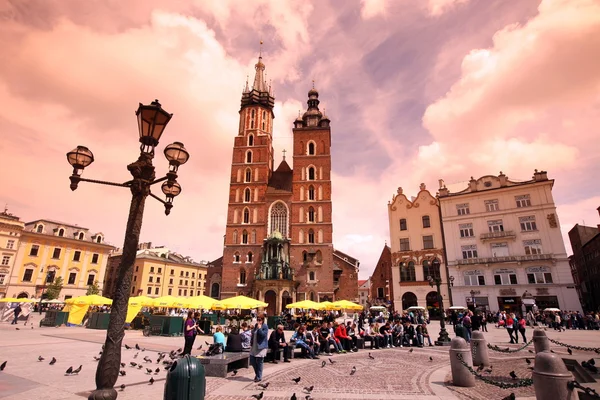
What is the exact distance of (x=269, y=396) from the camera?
283 inches

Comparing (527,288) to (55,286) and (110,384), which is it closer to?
(110,384)

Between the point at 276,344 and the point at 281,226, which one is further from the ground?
the point at 281,226

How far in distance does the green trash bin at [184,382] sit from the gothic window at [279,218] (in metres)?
40.5

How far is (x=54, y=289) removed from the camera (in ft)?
141

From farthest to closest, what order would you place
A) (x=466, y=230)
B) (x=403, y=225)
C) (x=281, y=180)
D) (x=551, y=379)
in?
(x=281, y=180)
(x=403, y=225)
(x=466, y=230)
(x=551, y=379)

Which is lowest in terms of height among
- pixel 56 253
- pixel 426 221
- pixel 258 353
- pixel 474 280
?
pixel 258 353

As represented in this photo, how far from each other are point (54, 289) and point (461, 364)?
5107cm

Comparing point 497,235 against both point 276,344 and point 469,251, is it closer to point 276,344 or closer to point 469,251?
point 469,251

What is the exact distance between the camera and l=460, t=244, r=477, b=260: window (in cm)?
3516

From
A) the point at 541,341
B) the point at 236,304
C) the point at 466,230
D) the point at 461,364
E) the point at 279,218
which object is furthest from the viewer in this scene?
the point at 279,218

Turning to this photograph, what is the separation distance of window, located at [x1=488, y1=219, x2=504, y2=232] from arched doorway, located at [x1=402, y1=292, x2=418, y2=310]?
11025 millimetres

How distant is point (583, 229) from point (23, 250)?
80.9 metres

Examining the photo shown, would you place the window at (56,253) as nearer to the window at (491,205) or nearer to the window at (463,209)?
the window at (463,209)

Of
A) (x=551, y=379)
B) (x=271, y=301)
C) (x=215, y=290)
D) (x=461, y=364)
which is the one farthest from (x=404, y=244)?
(x=551, y=379)
